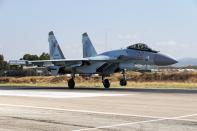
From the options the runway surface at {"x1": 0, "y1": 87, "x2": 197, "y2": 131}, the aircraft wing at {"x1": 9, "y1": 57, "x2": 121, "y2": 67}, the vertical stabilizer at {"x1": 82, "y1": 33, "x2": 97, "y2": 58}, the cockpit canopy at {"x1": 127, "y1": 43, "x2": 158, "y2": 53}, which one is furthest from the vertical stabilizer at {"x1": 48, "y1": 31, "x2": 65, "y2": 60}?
the runway surface at {"x1": 0, "y1": 87, "x2": 197, "y2": 131}

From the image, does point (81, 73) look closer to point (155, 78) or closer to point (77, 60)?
point (77, 60)

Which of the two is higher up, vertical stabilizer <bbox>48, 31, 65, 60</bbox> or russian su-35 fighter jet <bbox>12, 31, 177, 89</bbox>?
vertical stabilizer <bbox>48, 31, 65, 60</bbox>

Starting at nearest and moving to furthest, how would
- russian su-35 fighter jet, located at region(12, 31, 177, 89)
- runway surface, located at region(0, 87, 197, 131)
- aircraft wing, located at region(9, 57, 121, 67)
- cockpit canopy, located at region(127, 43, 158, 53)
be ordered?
runway surface, located at region(0, 87, 197, 131)
russian su-35 fighter jet, located at region(12, 31, 177, 89)
cockpit canopy, located at region(127, 43, 158, 53)
aircraft wing, located at region(9, 57, 121, 67)

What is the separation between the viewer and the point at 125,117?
12.8 meters

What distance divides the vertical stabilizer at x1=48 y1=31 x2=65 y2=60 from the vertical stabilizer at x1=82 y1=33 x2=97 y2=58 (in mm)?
3372

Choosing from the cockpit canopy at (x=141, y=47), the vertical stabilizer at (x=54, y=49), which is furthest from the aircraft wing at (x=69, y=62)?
the vertical stabilizer at (x=54, y=49)

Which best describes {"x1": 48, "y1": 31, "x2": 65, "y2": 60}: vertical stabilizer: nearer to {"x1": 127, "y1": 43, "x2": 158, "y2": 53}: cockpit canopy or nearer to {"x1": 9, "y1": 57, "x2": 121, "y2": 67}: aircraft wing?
{"x1": 9, "y1": 57, "x2": 121, "y2": 67}: aircraft wing

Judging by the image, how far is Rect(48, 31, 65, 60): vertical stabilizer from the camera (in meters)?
41.9

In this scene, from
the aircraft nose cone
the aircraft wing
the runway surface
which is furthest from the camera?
the aircraft wing

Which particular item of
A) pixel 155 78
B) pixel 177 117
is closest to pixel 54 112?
pixel 177 117

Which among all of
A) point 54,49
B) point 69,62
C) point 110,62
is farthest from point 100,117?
point 54,49

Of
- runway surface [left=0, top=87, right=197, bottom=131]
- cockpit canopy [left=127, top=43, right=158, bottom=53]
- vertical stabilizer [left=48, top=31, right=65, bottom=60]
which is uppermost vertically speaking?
vertical stabilizer [left=48, top=31, right=65, bottom=60]

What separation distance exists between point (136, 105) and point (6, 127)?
653cm

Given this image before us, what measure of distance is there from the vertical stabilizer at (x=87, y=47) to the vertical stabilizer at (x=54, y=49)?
3372 millimetres
